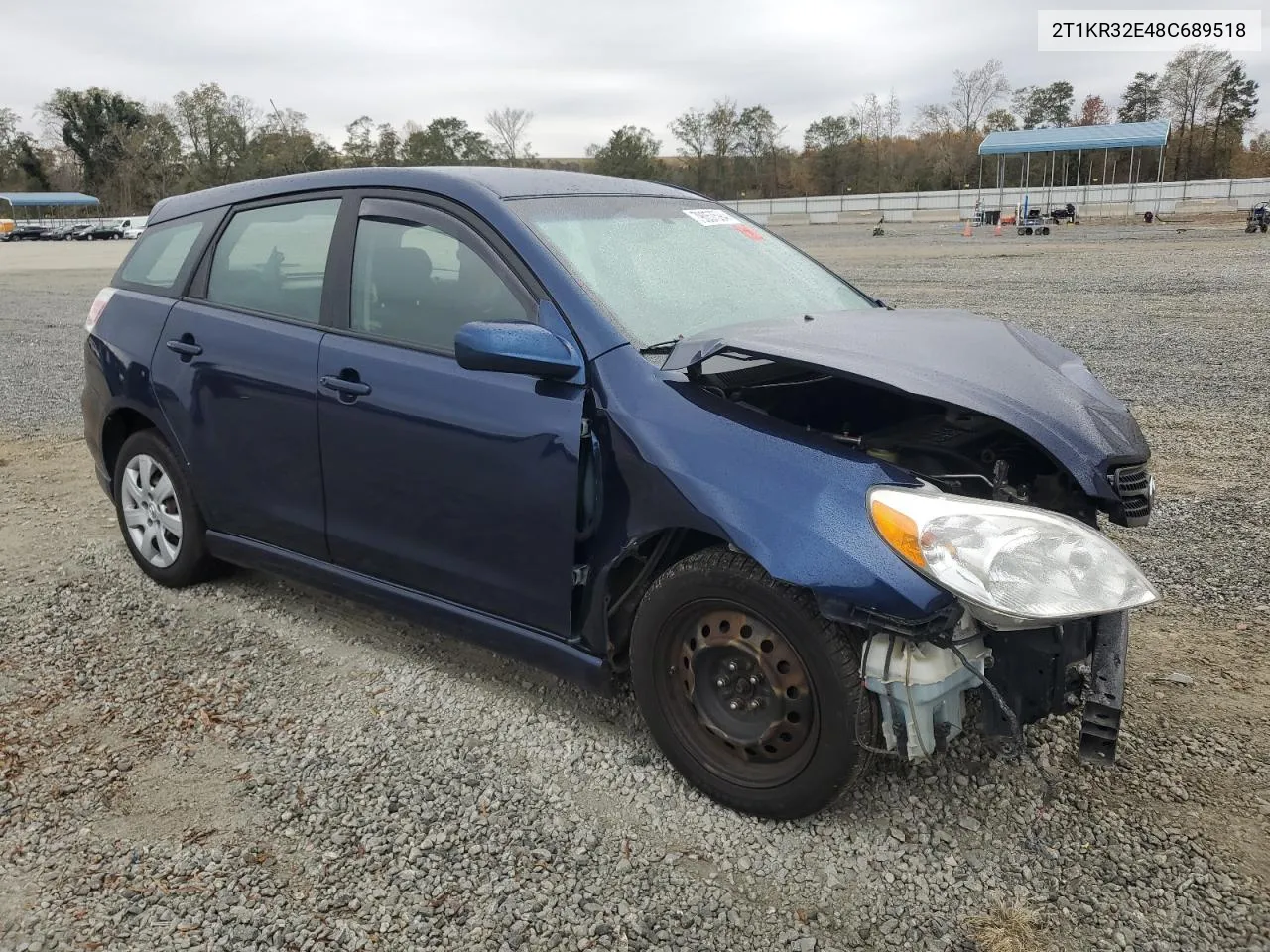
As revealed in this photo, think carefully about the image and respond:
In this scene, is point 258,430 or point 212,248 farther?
point 212,248

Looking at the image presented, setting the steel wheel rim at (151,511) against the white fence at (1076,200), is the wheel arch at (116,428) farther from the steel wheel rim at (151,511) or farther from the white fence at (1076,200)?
the white fence at (1076,200)

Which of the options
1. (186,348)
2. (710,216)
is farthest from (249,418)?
(710,216)

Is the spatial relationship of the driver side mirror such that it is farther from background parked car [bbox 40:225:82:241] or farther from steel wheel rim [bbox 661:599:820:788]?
background parked car [bbox 40:225:82:241]

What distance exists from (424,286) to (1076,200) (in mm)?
52513

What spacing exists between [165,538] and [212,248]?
130cm

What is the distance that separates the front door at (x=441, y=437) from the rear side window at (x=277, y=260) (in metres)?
0.23

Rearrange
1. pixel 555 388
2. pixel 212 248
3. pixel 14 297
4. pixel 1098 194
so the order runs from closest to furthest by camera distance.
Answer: pixel 555 388 → pixel 212 248 → pixel 14 297 → pixel 1098 194

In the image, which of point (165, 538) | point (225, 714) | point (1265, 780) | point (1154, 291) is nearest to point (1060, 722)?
point (1265, 780)

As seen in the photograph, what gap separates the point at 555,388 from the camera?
9.30ft

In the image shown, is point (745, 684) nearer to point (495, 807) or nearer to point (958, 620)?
point (958, 620)

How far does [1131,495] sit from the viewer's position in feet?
8.20

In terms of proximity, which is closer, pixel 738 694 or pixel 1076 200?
pixel 738 694

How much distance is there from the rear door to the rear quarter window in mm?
152

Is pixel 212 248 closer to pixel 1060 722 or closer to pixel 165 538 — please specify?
pixel 165 538
